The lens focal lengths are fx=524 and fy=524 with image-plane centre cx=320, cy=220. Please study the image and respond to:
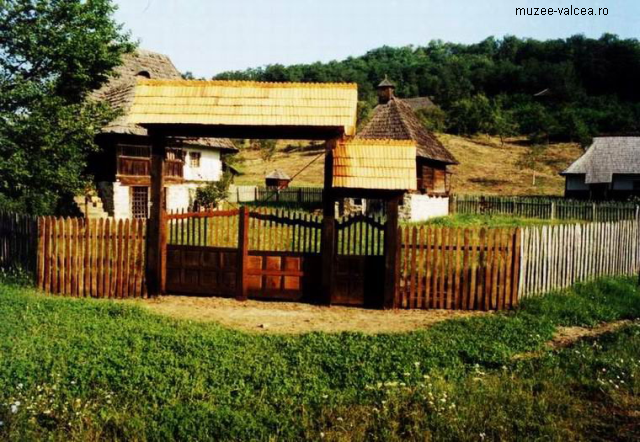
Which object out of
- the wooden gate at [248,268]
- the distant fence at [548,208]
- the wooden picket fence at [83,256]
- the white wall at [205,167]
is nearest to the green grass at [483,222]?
the distant fence at [548,208]

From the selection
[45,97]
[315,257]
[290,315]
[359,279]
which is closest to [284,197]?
[45,97]

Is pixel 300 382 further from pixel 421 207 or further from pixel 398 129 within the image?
pixel 398 129

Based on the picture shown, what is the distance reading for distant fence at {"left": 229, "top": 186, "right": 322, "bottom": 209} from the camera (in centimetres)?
3609

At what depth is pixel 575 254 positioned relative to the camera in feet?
37.6

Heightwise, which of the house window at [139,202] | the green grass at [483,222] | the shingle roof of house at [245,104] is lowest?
the green grass at [483,222]

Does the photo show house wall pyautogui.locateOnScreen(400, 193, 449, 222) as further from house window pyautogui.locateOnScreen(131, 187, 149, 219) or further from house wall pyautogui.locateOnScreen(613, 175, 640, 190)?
house wall pyautogui.locateOnScreen(613, 175, 640, 190)

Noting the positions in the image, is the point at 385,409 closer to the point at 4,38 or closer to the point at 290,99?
the point at 290,99

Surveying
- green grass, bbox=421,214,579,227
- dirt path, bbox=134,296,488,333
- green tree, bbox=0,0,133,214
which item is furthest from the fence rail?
green grass, bbox=421,214,579,227

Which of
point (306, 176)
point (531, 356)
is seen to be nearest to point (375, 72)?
point (306, 176)

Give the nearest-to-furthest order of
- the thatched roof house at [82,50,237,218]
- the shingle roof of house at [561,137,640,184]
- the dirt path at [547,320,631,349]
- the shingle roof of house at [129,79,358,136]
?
the dirt path at [547,320,631,349] → the shingle roof of house at [129,79,358,136] → the thatched roof house at [82,50,237,218] → the shingle roof of house at [561,137,640,184]

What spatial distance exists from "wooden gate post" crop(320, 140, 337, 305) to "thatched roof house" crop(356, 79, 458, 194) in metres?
16.9

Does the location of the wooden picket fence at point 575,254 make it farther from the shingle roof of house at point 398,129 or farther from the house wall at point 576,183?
the house wall at point 576,183

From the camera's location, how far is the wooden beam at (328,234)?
10.2m

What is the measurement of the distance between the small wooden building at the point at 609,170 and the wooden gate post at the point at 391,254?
36.2 meters
